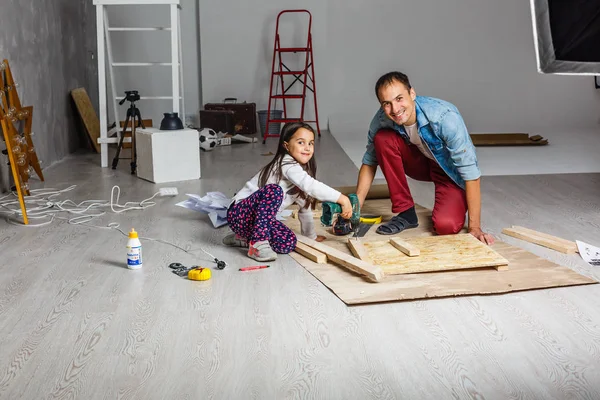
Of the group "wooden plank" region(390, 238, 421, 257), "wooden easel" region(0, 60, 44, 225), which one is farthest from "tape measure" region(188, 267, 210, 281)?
"wooden easel" region(0, 60, 44, 225)

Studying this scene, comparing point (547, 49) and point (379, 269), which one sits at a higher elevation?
point (547, 49)

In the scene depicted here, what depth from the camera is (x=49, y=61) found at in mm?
6258

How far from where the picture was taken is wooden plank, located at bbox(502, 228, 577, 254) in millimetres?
3320

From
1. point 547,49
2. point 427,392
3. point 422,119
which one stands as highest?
point 547,49

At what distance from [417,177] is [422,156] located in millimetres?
170

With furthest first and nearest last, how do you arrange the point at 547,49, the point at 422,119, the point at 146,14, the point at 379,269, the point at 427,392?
1. the point at 146,14
2. the point at 422,119
3. the point at 379,269
4. the point at 427,392
5. the point at 547,49

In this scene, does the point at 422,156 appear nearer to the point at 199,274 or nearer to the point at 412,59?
the point at 199,274

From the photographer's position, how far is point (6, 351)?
2.28 meters

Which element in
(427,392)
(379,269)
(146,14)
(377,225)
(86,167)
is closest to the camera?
(427,392)

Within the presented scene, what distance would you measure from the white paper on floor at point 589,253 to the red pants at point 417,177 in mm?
587

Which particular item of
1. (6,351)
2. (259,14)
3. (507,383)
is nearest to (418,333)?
(507,383)

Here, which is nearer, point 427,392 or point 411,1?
point 427,392

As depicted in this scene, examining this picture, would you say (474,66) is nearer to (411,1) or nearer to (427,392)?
(411,1)

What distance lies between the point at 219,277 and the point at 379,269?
67 centimetres
